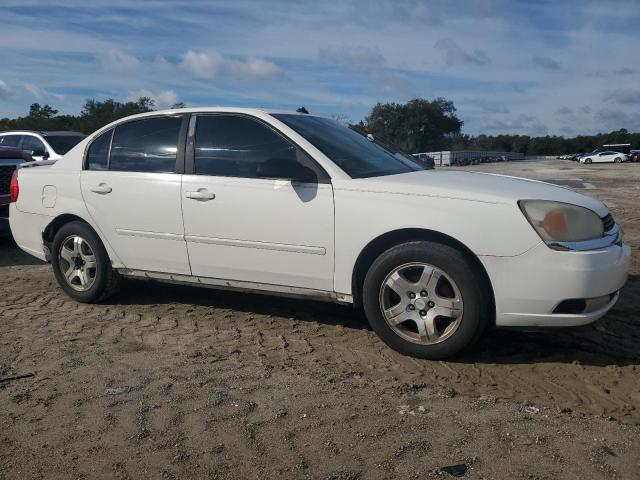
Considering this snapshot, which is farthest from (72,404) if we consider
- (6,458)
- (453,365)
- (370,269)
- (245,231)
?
(453,365)

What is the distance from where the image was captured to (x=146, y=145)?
5297mm

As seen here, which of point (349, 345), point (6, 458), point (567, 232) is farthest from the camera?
point (349, 345)

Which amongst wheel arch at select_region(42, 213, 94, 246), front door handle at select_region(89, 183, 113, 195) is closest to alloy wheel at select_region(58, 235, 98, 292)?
wheel arch at select_region(42, 213, 94, 246)

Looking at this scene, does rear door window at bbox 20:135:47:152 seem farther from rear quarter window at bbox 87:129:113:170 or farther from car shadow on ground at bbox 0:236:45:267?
rear quarter window at bbox 87:129:113:170

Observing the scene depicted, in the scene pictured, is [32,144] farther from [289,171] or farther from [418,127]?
[418,127]

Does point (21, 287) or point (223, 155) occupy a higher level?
point (223, 155)

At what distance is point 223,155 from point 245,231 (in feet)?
2.19

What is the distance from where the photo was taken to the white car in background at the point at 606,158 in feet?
198

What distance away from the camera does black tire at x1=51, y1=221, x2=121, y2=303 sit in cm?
545

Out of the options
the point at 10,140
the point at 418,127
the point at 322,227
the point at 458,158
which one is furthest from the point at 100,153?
the point at 418,127

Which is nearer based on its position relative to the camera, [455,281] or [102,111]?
[455,281]

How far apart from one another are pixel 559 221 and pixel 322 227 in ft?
5.04

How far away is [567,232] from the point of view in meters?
3.88

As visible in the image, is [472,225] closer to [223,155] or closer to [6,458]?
[223,155]
